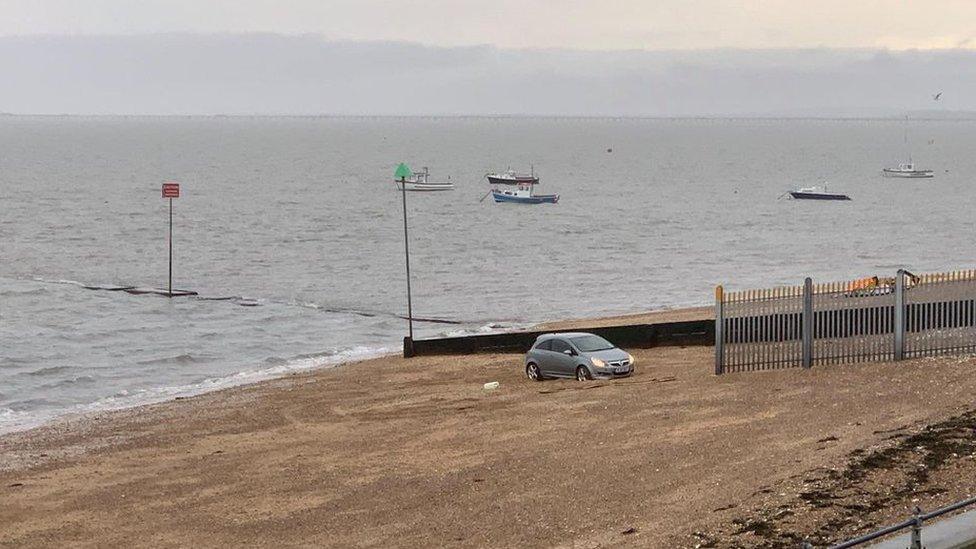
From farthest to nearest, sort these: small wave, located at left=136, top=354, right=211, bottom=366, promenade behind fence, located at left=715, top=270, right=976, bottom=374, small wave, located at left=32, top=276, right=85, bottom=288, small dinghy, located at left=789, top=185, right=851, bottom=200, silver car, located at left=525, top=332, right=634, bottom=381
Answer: small dinghy, located at left=789, top=185, right=851, bottom=200
small wave, located at left=32, top=276, right=85, bottom=288
small wave, located at left=136, top=354, right=211, bottom=366
silver car, located at left=525, top=332, right=634, bottom=381
promenade behind fence, located at left=715, top=270, right=976, bottom=374

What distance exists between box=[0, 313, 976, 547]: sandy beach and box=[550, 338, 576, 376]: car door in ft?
1.53

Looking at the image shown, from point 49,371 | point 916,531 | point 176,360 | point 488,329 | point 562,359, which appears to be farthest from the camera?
point 488,329

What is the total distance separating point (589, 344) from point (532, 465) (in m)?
10.4

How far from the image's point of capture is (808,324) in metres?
29.2

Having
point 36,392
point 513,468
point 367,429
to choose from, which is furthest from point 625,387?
point 36,392

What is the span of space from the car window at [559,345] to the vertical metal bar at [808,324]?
6558 millimetres

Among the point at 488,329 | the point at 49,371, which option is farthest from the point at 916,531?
the point at 488,329

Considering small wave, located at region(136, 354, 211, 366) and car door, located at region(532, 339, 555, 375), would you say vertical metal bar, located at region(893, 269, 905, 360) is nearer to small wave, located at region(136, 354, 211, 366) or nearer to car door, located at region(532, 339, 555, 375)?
car door, located at region(532, 339, 555, 375)

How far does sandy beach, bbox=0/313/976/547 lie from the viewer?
779 inches

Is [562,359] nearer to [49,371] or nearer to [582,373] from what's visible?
[582,373]

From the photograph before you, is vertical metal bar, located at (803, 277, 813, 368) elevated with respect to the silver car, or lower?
elevated

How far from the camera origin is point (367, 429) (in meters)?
30.4

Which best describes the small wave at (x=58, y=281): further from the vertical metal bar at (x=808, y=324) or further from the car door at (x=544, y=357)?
the vertical metal bar at (x=808, y=324)

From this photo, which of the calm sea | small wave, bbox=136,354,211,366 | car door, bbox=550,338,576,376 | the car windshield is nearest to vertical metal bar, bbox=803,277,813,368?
the car windshield
